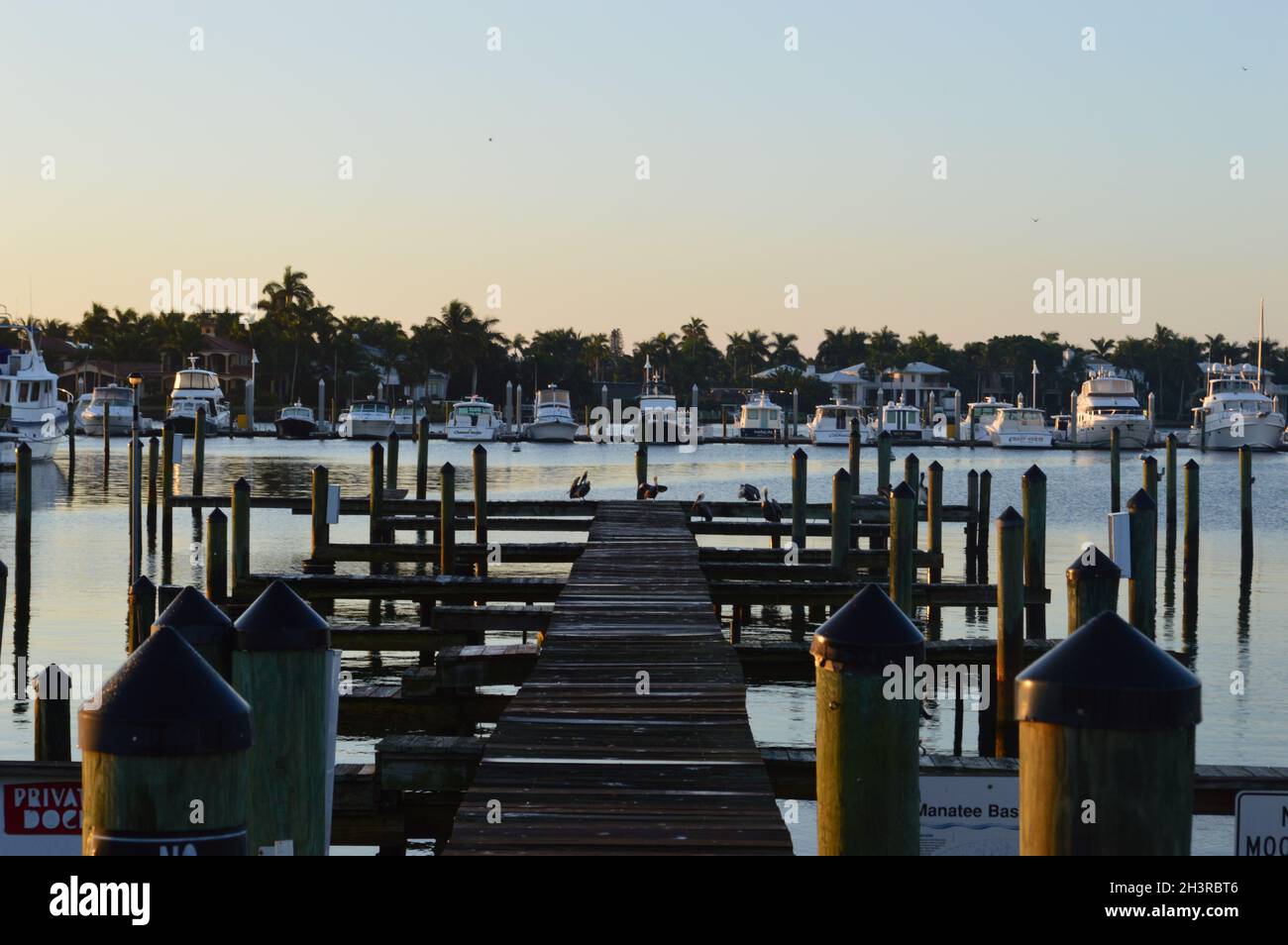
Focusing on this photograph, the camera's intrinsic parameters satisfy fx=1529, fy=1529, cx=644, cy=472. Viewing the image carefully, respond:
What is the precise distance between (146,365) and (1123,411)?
70876 mm

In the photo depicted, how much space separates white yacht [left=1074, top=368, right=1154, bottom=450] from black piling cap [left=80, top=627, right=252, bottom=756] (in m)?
85.9

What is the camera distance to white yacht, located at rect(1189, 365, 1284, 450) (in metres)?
83.6

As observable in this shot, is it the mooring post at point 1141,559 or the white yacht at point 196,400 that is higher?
the white yacht at point 196,400

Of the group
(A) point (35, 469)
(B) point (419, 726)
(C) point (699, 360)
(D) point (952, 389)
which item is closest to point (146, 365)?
(C) point (699, 360)

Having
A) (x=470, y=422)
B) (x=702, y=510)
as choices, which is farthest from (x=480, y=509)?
(x=470, y=422)

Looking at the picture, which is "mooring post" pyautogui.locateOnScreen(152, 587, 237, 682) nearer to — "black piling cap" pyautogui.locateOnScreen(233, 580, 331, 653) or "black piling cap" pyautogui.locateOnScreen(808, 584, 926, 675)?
"black piling cap" pyautogui.locateOnScreen(233, 580, 331, 653)

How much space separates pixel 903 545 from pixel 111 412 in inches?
2958

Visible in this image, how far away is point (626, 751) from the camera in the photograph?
8.82 m

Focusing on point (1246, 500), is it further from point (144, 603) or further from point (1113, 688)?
point (1113, 688)

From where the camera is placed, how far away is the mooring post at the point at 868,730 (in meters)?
5.41

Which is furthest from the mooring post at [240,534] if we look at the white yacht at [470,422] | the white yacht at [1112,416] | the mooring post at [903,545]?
the white yacht at [1112,416]

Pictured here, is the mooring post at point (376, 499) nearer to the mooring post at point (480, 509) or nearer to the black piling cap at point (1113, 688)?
the mooring post at point (480, 509)

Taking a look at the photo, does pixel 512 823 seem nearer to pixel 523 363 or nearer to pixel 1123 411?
pixel 1123 411

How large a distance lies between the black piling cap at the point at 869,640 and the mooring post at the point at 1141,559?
7.02 metres
